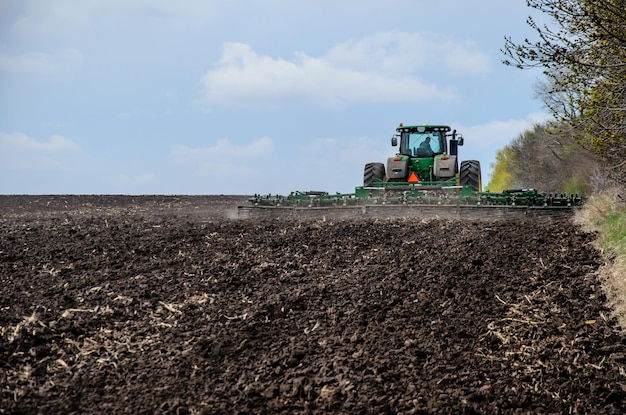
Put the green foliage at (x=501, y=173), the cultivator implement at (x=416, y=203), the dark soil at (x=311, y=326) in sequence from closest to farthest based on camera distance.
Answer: the dark soil at (x=311, y=326), the cultivator implement at (x=416, y=203), the green foliage at (x=501, y=173)

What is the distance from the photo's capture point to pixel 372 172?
16219 millimetres

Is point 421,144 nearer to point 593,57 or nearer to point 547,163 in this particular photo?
point 593,57

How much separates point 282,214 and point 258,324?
7.20 metres

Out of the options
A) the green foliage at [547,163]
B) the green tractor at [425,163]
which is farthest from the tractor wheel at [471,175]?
the green foliage at [547,163]

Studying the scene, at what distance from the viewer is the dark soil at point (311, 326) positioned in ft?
17.5

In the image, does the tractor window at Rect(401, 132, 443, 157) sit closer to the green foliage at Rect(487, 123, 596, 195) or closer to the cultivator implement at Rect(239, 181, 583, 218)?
the cultivator implement at Rect(239, 181, 583, 218)

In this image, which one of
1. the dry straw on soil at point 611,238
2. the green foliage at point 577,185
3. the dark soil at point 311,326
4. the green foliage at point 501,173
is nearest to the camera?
the dark soil at point 311,326

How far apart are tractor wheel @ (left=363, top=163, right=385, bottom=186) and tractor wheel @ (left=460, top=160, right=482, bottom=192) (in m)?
1.90

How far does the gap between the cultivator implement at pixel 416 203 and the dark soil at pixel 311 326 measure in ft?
8.29

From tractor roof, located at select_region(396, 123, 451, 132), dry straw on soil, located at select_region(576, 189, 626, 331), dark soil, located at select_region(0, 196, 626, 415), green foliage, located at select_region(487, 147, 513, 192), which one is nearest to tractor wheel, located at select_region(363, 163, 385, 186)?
tractor roof, located at select_region(396, 123, 451, 132)

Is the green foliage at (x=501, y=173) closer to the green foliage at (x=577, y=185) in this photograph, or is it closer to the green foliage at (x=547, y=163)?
the green foliage at (x=547, y=163)

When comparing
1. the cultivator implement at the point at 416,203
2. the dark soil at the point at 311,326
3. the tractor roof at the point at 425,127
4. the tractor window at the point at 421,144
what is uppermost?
the tractor roof at the point at 425,127

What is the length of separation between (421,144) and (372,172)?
4.67ft

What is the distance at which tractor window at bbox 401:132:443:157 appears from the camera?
54.0 feet
